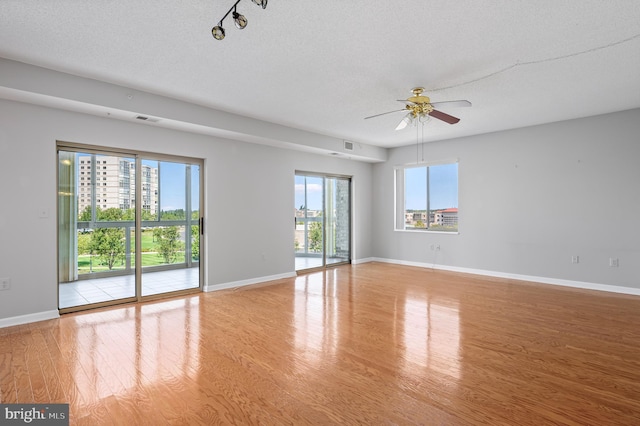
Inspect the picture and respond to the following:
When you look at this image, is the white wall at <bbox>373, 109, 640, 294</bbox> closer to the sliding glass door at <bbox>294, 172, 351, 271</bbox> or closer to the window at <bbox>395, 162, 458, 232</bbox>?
the window at <bbox>395, 162, 458, 232</bbox>

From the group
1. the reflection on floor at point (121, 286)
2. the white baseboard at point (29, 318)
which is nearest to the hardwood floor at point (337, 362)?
the white baseboard at point (29, 318)

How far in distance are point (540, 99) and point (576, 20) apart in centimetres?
212

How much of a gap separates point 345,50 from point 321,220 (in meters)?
4.52

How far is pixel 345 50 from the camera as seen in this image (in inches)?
124

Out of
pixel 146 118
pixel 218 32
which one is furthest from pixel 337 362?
pixel 146 118

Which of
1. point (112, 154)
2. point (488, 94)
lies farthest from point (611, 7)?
point (112, 154)

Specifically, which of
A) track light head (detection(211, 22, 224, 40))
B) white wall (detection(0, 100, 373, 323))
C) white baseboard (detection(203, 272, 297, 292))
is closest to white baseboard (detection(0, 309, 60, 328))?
white wall (detection(0, 100, 373, 323))

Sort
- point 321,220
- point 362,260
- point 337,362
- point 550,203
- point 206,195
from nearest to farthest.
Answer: point 337,362 → point 206,195 → point 550,203 → point 321,220 → point 362,260

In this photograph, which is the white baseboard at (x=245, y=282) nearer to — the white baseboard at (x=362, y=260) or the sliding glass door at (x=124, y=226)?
the sliding glass door at (x=124, y=226)

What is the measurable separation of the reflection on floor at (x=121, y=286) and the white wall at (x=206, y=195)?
0.86 ft

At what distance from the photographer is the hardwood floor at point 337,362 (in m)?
2.12

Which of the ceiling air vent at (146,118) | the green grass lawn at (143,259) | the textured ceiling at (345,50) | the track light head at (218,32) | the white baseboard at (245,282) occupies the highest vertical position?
the textured ceiling at (345,50)

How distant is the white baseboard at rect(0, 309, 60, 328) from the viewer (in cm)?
365

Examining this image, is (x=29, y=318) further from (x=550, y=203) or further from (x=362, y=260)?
(x=550, y=203)
